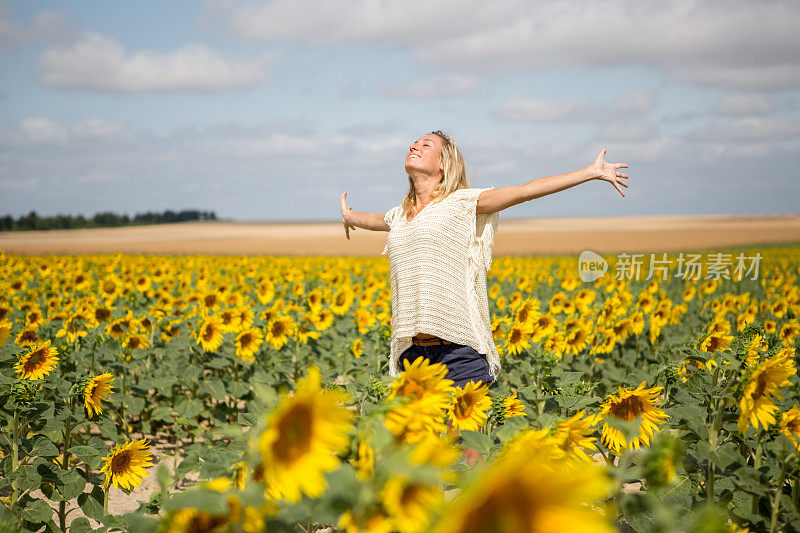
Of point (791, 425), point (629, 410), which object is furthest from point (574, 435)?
point (791, 425)

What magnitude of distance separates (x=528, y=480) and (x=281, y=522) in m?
0.51

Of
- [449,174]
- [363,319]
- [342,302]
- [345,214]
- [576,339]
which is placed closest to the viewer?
[449,174]

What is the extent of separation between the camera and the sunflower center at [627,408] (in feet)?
7.09

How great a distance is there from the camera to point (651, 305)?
7078 millimetres

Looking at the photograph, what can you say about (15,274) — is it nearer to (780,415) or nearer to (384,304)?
(384,304)

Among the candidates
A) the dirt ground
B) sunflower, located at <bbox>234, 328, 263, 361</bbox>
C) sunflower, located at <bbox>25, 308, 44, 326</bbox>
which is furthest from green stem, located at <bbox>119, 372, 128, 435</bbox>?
the dirt ground

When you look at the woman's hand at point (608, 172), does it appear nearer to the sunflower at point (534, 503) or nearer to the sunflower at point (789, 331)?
the sunflower at point (534, 503)

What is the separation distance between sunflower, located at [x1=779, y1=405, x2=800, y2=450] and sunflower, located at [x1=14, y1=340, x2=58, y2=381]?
3.65m

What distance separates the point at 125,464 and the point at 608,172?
2803mm

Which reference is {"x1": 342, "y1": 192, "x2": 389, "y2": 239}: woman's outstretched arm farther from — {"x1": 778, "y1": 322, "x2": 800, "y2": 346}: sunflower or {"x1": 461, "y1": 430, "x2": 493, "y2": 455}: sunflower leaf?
{"x1": 778, "y1": 322, "x2": 800, "y2": 346}: sunflower

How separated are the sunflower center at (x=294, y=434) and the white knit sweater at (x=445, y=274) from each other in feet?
7.35

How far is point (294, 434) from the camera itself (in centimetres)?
105

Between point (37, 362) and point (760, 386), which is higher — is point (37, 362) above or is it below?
below

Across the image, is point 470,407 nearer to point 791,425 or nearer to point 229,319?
point 791,425
